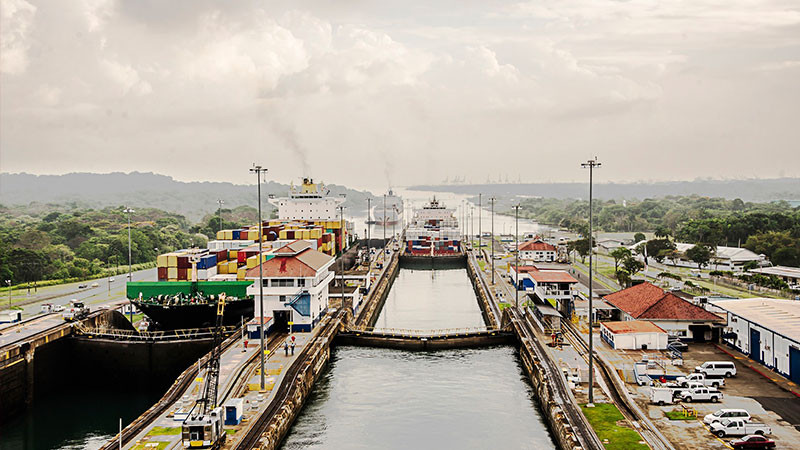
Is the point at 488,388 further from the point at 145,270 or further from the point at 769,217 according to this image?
the point at 769,217

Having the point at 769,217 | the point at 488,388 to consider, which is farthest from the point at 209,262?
the point at 769,217

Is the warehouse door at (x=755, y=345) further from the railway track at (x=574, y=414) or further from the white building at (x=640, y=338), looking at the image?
the railway track at (x=574, y=414)

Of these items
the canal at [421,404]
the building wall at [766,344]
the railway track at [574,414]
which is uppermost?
the building wall at [766,344]

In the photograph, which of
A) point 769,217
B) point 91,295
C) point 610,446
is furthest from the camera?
point 769,217

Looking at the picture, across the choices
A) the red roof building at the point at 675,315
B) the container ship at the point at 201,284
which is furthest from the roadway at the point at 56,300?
the red roof building at the point at 675,315

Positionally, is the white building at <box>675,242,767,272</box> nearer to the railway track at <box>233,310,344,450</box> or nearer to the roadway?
the railway track at <box>233,310,344,450</box>

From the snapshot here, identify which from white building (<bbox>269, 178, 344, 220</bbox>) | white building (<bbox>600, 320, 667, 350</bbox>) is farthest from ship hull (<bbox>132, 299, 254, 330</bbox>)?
white building (<bbox>269, 178, 344, 220</bbox>)
